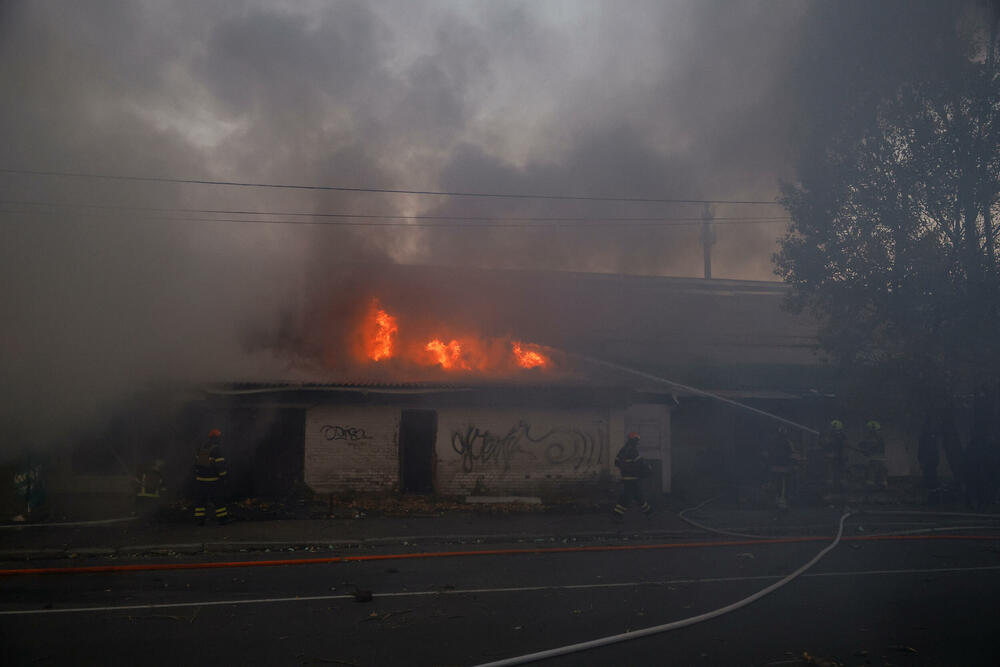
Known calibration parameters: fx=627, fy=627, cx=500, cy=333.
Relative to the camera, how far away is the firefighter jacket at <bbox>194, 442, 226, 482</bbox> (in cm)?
1073

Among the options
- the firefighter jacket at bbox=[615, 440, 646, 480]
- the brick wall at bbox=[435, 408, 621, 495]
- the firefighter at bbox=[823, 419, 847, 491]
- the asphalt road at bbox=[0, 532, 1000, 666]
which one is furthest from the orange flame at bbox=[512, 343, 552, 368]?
the firefighter at bbox=[823, 419, 847, 491]

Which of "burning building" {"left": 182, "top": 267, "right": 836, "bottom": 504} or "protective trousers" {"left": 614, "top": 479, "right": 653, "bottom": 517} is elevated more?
"burning building" {"left": 182, "top": 267, "right": 836, "bottom": 504}

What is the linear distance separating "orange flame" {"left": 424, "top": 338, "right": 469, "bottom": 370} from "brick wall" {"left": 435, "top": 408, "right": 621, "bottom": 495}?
69.8 inches

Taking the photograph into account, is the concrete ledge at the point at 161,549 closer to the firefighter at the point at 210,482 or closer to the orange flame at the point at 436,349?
the firefighter at the point at 210,482

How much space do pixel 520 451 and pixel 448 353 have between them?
2984 millimetres

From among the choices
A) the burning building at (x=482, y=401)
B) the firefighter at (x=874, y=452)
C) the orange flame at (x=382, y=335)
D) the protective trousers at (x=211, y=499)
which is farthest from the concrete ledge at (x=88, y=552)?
the firefighter at (x=874, y=452)

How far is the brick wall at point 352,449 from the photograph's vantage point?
1222cm

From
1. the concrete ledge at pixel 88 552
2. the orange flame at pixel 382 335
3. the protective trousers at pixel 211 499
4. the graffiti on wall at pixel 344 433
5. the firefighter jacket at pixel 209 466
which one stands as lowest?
the concrete ledge at pixel 88 552

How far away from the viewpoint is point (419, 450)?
1280 cm

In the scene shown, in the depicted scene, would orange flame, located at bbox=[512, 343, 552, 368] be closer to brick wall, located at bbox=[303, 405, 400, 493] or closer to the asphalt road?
brick wall, located at bbox=[303, 405, 400, 493]

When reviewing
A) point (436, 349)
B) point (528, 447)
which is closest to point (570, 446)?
point (528, 447)

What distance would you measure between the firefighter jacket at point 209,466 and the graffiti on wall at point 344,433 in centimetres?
201

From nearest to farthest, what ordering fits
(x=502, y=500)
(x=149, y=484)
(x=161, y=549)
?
(x=161, y=549)
(x=149, y=484)
(x=502, y=500)

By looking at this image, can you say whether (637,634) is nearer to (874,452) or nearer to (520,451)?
(520,451)
